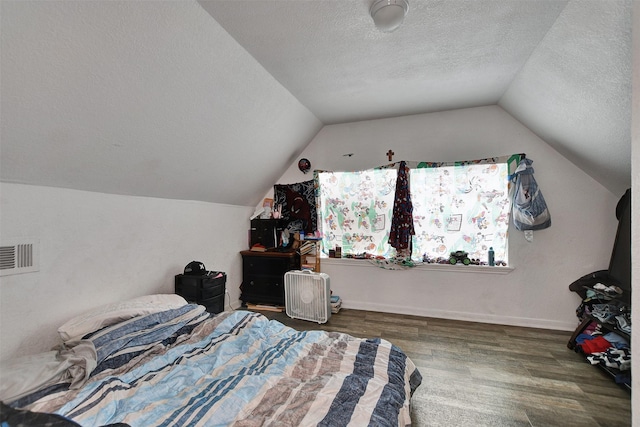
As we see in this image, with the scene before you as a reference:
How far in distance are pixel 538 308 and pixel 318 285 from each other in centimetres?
242

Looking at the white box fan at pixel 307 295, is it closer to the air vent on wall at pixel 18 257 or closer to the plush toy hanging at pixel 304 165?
the plush toy hanging at pixel 304 165

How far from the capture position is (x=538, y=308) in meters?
2.88

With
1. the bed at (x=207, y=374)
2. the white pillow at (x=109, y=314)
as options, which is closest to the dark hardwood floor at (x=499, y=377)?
the bed at (x=207, y=374)

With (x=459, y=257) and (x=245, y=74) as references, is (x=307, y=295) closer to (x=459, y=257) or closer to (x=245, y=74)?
(x=459, y=257)

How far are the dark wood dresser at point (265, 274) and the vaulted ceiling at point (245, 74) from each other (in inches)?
46.2

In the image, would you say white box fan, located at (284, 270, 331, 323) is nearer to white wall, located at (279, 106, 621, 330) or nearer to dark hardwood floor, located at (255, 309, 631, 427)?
dark hardwood floor, located at (255, 309, 631, 427)

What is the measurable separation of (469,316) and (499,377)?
45.1 inches

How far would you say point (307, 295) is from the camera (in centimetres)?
304

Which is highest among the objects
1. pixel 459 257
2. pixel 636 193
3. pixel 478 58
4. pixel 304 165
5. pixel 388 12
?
pixel 478 58

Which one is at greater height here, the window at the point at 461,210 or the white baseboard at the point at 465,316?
the window at the point at 461,210

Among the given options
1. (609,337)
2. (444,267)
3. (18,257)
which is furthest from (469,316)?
(18,257)

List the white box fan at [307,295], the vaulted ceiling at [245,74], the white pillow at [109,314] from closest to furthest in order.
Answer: the vaulted ceiling at [245,74] < the white pillow at [109,314] < the white box fan at [307,295]

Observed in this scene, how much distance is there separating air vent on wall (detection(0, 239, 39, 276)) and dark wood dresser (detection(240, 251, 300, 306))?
2.08 meters

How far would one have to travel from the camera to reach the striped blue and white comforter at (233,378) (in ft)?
3.51
